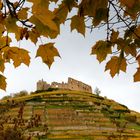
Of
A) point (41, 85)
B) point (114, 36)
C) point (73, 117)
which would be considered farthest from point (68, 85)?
point (114, 36)

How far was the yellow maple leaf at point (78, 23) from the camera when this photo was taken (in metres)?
3.27

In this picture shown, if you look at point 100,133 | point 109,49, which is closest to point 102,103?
point 100,133

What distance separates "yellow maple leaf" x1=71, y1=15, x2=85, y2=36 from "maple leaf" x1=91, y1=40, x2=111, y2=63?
34 centimetres

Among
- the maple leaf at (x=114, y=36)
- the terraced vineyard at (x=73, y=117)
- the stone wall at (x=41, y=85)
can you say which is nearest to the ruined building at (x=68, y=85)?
the stone wall at (x=41, y=85)

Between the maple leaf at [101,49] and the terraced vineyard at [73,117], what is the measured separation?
143 feet

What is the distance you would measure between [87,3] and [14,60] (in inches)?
27.5

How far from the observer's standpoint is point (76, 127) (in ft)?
192

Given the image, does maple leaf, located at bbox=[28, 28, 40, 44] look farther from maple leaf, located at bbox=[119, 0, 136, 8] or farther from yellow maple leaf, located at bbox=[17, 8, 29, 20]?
maple leaf, located at bbox=[119, 0, 136, 8]

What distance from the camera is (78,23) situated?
3334 millimetres

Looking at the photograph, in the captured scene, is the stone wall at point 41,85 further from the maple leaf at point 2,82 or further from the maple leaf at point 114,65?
the maple leaf at point 114,65

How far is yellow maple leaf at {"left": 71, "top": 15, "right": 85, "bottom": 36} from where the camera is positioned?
129 inches

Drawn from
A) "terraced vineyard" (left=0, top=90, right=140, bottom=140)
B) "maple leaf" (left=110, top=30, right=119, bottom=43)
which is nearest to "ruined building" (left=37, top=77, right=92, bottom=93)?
"terraced vineyard" (left=0, top=90, right=140, bottom=140)

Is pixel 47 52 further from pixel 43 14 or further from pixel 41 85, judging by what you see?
pixel 41 85

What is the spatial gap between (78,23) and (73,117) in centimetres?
6162
